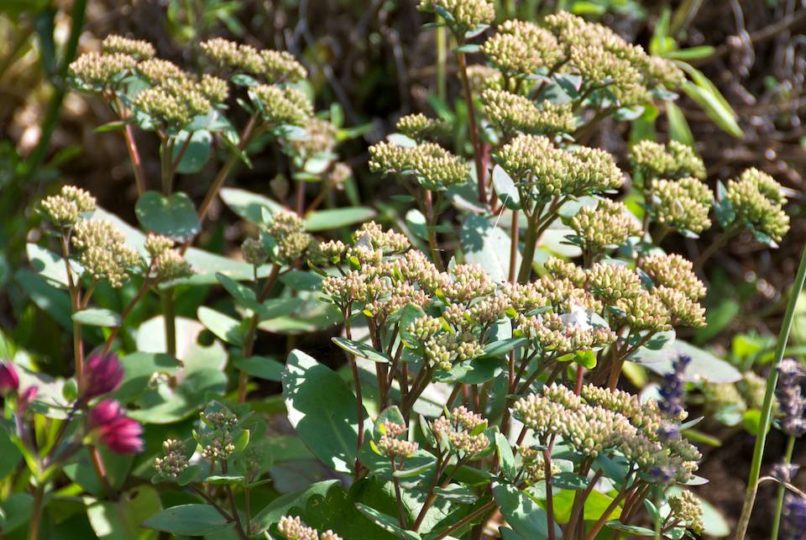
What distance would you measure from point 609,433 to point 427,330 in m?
0.22

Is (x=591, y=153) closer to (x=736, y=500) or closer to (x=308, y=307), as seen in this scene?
(x=308, y=307)

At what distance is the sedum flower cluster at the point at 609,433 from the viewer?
102 cm

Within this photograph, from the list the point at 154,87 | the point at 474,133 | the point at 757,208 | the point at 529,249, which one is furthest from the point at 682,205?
the point at 154,87

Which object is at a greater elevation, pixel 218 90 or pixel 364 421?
pixel 218 90

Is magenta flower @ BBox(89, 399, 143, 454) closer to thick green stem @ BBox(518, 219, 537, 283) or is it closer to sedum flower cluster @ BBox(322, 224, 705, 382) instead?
sedum flower cluster @ BBox(322, 224, 705, 382)

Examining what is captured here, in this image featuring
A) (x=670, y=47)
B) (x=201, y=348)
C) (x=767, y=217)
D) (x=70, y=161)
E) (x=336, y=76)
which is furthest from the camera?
(x=70, y=161)

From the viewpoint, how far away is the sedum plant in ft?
3.63

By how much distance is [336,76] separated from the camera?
2.90 meters

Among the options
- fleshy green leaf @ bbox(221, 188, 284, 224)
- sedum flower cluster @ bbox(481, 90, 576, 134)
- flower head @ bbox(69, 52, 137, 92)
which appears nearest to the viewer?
sedum flower cluster @ bbox(481, 90, 576, 134)

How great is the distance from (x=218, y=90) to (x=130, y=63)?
149 millimetres

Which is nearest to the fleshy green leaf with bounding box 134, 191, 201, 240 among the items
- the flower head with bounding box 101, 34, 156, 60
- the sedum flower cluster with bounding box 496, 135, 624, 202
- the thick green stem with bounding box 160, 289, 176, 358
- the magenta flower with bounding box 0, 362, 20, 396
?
the thick green stem with bounding box 160, 289, 176, 358

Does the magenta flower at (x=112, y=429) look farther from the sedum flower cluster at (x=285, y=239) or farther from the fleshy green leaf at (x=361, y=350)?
the sedum flower cluster at (x=285, y=239)

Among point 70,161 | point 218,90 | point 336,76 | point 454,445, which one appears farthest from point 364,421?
point 70,161

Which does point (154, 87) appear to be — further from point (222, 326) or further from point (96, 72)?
point (222, 326)
